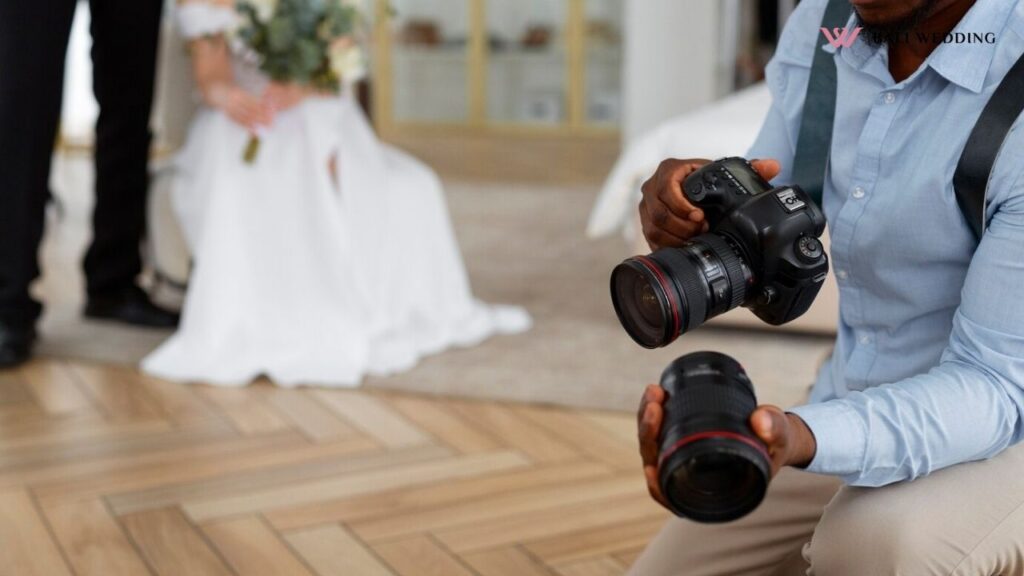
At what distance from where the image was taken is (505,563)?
1.94 meters

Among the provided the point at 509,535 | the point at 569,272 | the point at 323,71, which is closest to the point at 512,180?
the point at 569,272

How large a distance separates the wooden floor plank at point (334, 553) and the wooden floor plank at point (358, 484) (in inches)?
5.4

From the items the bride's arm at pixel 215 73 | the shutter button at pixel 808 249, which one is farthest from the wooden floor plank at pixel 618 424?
the shutter button at pixel 808 249

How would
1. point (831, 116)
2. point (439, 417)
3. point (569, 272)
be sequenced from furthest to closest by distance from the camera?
point (569, 272), point (439, 417), point (831, 116)

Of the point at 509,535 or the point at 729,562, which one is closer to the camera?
the point at 729,562

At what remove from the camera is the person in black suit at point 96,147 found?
2.88 metres

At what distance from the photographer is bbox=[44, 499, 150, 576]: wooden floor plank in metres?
1.93

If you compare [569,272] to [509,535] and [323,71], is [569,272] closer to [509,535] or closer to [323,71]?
[323,71]

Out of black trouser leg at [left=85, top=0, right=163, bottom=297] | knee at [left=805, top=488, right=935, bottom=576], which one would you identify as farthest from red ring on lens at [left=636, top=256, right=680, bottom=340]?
black trouser leg at [left=85, top=0, right=163, bottom=297]

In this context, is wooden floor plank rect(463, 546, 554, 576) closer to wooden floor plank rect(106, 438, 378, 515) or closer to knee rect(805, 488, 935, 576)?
wooden floor plank rect(106, 438, 378, 515)

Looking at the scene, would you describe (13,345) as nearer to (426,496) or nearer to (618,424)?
(426,496)

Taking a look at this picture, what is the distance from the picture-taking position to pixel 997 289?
1.21 m

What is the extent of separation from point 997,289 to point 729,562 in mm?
469

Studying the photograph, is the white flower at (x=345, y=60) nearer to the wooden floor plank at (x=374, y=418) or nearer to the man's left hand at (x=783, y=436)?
the wooden floor plank at (x=374, y=418)
